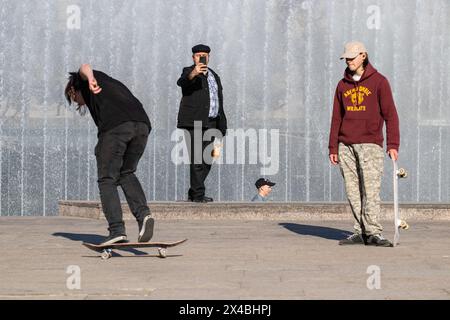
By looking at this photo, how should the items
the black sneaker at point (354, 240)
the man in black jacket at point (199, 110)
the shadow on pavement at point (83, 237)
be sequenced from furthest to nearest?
the man in black jacket at point (199, 110) < the shadow on pavement at point (83, 237) < the black sneaker at point (354, 240)

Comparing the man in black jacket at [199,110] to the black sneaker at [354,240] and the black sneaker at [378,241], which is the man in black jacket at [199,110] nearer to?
Answer: the black sneaker at [354,240]

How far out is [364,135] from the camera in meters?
9.52

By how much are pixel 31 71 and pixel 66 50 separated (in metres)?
1.68

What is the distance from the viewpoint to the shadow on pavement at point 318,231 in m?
10.6

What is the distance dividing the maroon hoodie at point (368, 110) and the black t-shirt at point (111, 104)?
1.81m

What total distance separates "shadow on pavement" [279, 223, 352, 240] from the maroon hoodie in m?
1.20

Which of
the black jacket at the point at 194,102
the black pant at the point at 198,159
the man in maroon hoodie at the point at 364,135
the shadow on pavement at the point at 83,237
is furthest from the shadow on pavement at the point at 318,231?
the shadow on pavement at the point at 83,237

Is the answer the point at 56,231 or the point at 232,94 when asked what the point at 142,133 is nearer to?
the point at 56,231

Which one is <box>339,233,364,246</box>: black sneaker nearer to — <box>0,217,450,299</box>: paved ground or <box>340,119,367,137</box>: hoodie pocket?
<box>0,217,450,299</box>: paved ground

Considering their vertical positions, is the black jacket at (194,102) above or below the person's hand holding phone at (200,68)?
below

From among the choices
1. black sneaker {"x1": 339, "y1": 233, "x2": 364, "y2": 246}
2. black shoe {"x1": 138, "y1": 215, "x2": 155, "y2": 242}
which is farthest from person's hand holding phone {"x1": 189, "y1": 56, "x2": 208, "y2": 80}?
black shoe {"x1": 138, "y1": 215, "x2": 155, "y2": 242}

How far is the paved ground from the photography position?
256 inches
